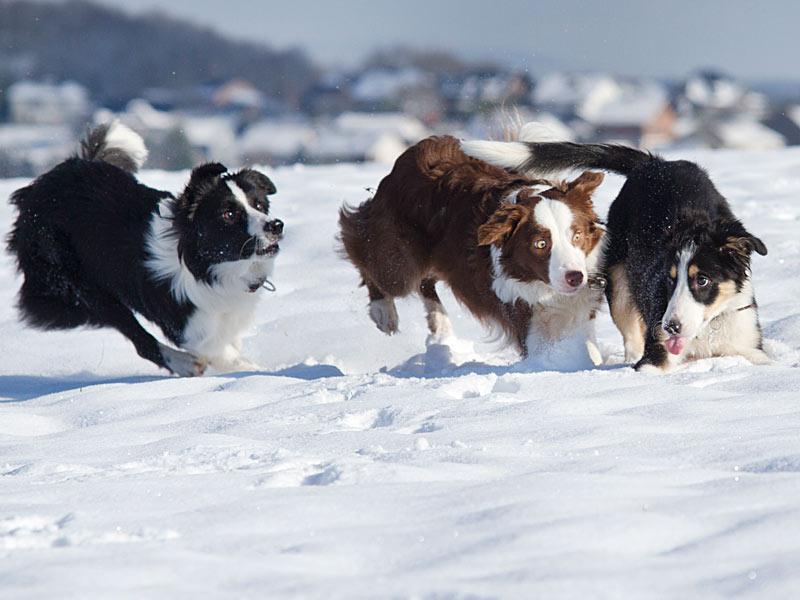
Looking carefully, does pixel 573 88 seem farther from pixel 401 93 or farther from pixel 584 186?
pixel 584 186

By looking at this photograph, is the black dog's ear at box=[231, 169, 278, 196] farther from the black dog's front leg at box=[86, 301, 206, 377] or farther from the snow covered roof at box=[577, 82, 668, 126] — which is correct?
the snow covered roof at box=[577, 82, 668, 126]

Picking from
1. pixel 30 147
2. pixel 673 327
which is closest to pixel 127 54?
pixel 30 147

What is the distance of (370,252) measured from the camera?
21.0ft

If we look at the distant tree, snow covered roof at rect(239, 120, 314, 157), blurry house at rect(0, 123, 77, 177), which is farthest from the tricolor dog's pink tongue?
the distant tree

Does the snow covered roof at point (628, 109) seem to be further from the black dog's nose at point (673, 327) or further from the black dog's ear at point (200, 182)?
the black dog's nose at point (673, 327)

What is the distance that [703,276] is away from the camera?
450 centimetres

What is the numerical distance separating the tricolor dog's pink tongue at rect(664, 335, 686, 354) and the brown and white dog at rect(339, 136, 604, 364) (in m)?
0.54

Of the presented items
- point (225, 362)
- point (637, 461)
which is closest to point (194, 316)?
point (225, 362)

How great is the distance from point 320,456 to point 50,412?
1832 mm

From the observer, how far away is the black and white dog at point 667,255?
452 centimetres

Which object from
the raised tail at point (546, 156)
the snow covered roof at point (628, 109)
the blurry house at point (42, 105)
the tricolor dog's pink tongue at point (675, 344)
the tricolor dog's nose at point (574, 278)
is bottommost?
the snow covered roof at point (628, 109)

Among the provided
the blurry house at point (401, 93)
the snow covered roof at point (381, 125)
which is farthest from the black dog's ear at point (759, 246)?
the blurry house at point (401, 93)

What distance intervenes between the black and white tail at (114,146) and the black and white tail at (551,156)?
101 inches

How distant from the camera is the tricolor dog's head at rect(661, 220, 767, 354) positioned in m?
4.43
